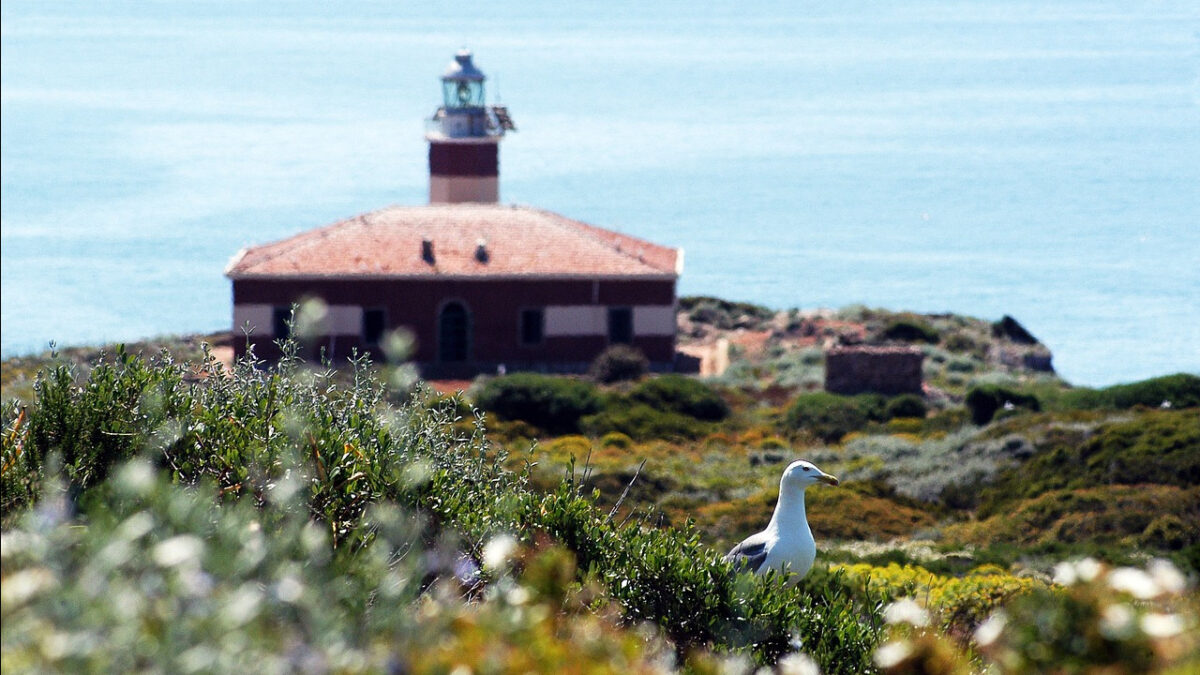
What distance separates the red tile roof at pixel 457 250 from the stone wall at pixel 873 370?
5071 mm

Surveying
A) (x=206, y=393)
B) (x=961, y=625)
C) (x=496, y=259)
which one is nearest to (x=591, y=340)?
(x=496, y=259)

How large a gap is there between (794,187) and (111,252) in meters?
46.9

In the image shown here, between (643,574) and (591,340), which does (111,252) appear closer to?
(591,340)

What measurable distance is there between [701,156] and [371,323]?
98.6 meters

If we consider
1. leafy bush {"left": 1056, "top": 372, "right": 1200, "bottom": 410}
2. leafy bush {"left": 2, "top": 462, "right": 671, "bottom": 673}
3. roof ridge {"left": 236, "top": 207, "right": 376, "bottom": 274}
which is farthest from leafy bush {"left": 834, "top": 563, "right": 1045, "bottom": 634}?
roof ridge {"left": 236, "top": 207, "right": 376, "bottom": 274}

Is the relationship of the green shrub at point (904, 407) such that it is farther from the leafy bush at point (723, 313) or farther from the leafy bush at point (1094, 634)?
the leafy bush at point (1094, 634)

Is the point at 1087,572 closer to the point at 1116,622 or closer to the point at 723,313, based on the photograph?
the point at 1116,622

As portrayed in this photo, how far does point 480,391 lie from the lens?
114ft

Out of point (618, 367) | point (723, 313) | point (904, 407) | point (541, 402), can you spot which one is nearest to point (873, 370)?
point (904, 407)

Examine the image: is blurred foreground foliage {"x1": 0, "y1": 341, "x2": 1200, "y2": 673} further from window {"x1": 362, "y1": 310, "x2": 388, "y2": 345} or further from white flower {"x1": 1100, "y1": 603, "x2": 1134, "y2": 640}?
window {"x1": 362, "y1": 310, "x2": 388, "y2": 345}

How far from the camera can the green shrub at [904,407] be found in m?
34.5

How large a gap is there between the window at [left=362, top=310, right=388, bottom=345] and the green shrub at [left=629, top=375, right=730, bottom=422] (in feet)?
25.2

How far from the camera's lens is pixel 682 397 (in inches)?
1380

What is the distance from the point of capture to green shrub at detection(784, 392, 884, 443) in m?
32.3
